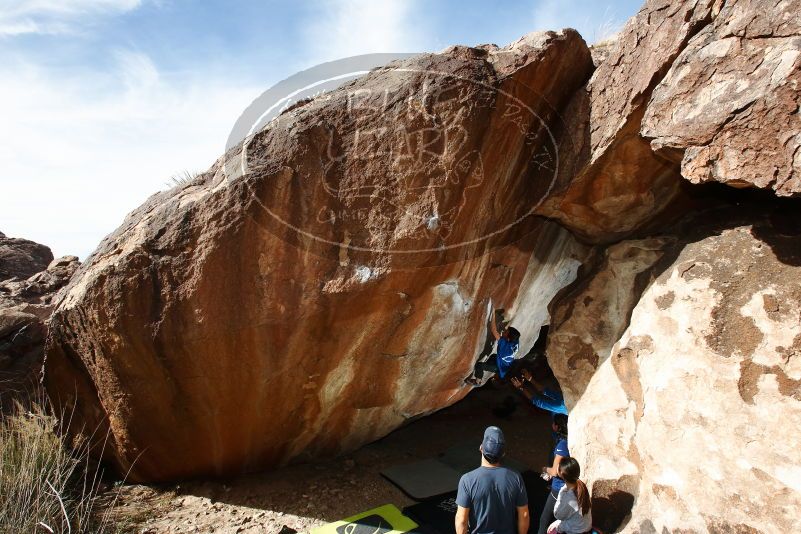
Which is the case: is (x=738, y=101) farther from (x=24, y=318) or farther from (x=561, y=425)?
(x=24, y=318)

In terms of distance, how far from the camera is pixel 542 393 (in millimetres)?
4242

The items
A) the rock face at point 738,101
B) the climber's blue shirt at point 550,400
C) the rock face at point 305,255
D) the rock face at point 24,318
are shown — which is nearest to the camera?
the rock face at point 738,101

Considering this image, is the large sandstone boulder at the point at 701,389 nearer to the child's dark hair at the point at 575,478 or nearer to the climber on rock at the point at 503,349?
the child's dark hair at the point at 575,478

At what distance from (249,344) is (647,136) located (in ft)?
8.83

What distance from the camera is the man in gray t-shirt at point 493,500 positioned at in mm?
2654

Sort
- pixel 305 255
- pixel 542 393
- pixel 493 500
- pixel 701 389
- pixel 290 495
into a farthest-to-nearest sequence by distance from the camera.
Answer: pixel 542 393
pixel 290 495
pixel 305 255
pixel 701 389
pixel 493 500

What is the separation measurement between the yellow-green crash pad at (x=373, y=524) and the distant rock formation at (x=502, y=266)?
739mm

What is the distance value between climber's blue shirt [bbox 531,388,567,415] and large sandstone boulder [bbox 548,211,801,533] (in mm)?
476

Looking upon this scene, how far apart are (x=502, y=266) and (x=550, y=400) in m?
1.08

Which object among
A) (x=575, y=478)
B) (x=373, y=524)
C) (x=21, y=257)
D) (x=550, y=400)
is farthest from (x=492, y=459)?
(x=21, y=257)

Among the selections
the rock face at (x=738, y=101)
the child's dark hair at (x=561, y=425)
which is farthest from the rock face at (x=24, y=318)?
the rock face at (x=738, y=101)

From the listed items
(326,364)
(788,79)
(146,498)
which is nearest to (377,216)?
(326,364)

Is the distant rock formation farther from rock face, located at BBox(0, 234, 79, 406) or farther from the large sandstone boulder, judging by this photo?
rock face, located at BBox(0, 234, 79, 406)

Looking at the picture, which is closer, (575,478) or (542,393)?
(575,478)
